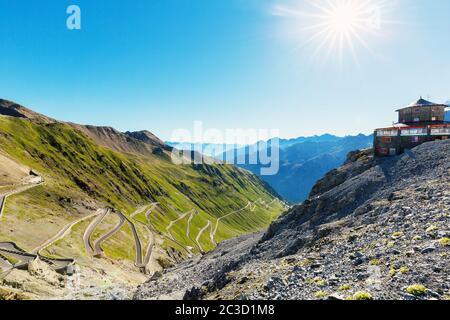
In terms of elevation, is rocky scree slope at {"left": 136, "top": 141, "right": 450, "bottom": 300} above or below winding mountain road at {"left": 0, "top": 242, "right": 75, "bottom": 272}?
above

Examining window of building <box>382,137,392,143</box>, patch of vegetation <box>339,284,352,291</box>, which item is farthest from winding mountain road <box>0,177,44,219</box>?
window of building <box>382,137,392,143</box>

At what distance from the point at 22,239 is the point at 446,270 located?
296 feet

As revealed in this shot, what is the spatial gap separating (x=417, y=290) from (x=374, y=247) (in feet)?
28.0

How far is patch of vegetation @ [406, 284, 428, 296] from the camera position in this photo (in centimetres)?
1703

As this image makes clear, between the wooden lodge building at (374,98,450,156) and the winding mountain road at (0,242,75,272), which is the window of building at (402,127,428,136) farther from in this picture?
the winding mountain road at (0,242,75,272)

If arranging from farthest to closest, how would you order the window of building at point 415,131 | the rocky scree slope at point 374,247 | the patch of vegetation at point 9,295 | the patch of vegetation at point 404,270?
the window of building at point 415,131 < the patch of vegetation at point 9,295 < the patch of vegetation at point 404,270 < the rocky scree slope at point 374,247

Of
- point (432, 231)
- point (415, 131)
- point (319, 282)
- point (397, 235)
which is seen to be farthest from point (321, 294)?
point (415, 131)

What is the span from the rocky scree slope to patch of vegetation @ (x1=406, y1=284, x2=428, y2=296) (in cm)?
5

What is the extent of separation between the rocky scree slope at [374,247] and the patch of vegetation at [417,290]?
0.05m

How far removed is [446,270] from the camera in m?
18.3

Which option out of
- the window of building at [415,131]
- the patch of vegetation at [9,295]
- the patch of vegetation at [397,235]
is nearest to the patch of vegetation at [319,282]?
the patch of vegetation at [397,235]

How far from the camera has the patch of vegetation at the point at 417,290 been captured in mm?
17031

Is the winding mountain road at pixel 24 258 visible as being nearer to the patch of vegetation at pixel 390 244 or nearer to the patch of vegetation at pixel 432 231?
the patch of vegetation at pixel 390 244

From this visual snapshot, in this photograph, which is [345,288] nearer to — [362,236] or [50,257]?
[362,236]
